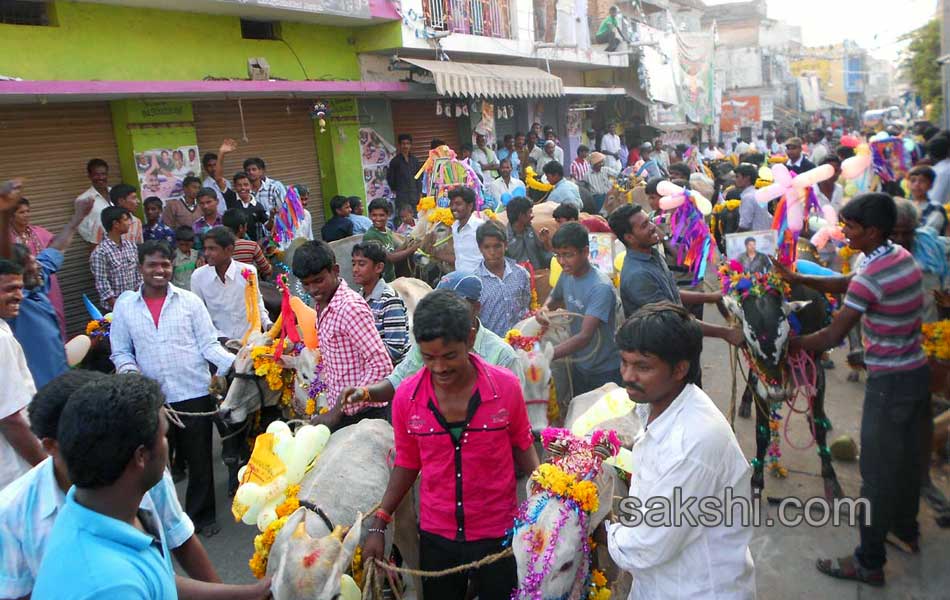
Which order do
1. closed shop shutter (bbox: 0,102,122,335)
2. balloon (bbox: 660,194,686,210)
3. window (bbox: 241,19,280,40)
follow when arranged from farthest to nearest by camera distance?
1. window (bbox: 241,19,280,40)
2. closed shop shutter (bbox: 0,102,122,335)
3. balloon (bbox: 660,194,686,210)

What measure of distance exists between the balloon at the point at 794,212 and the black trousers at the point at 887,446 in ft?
3.61

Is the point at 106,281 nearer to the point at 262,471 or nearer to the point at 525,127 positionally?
the point at 262,471

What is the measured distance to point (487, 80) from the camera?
1291cm

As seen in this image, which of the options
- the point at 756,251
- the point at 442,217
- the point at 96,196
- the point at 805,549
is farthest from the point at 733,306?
the point at 96,196

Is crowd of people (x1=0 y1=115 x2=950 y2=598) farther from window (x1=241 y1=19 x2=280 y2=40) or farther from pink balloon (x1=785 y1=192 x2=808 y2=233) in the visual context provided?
window (x1=241 y1=19 x2=280 y2=40)

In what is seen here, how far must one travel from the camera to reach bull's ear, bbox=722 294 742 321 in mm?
4215

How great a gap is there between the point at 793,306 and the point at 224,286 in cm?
416

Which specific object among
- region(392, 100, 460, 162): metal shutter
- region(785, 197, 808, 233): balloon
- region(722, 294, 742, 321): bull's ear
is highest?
region(392, 100, 460, 162): metal shutter

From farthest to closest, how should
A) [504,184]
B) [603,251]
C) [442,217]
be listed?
[504,184]
[442,217]
[603,251]

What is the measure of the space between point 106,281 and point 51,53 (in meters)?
3.20

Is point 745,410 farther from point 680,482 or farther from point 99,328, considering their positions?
point 99,328

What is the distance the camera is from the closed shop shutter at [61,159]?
782cm

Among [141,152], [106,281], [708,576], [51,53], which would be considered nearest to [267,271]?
[106,281]

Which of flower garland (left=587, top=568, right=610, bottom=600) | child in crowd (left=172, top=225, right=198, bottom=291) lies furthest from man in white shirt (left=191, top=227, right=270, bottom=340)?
flower garland (left=587, top=568, right=610, bottom=600)
